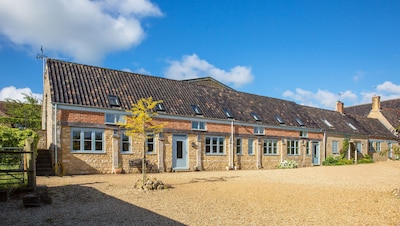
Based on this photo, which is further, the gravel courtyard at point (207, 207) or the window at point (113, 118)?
the window at point (113, 118)

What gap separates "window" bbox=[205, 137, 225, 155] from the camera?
24344 millimetres

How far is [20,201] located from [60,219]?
301 cm

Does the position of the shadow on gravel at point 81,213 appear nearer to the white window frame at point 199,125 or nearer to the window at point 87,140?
the window at point 87,140

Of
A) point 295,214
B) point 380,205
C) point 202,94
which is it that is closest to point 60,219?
point 295,214

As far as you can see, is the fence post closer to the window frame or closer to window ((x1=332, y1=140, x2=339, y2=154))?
the window frame

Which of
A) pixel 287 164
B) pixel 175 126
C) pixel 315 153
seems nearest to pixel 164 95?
pixel 175 126

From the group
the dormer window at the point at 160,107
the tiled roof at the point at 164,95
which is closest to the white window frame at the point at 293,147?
the tiled roof at the point at 164,95

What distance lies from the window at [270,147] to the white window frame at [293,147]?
1.51m

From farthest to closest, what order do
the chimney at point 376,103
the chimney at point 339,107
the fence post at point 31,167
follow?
the chimney at point 376,103
the chimney at point 339,107
the fence post at point 31,167

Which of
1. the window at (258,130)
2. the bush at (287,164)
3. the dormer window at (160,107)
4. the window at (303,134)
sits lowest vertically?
the bush at (287,164)

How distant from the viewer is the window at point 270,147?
2803 centimetres

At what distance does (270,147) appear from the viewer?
28438mm

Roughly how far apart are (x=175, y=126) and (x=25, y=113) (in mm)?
21017

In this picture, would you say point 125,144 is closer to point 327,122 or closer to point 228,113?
point 228,113
